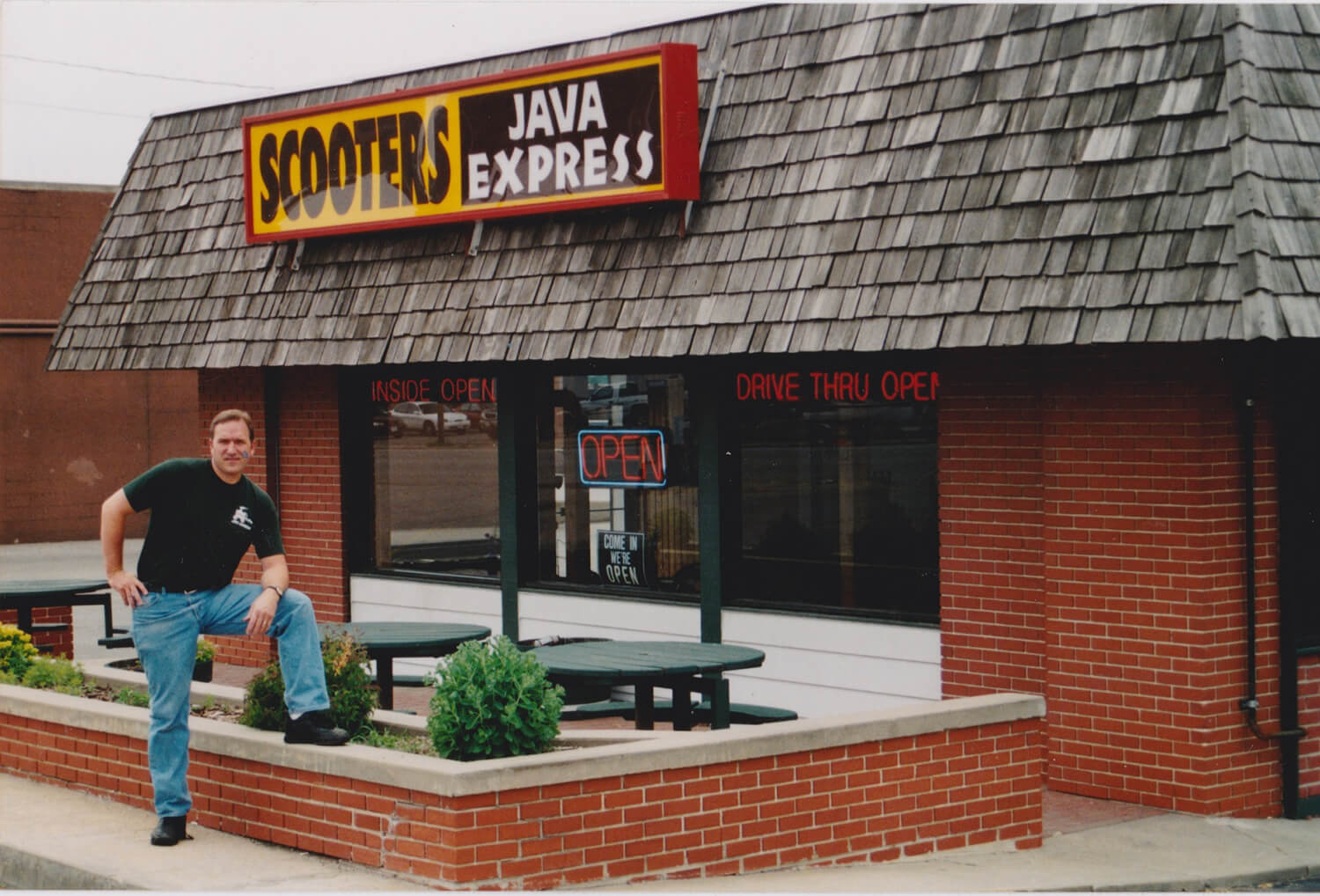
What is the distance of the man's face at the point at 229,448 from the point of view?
7.02 metres

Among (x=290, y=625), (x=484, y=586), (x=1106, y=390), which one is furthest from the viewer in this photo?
(x=484, y=586)

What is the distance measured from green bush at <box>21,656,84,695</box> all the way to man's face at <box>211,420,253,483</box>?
274 cm

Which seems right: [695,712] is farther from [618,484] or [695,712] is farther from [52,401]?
[52,401]

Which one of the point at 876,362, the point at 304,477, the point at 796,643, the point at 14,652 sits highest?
the point at 876,362

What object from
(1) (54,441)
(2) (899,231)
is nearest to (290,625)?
(2) (899,231)

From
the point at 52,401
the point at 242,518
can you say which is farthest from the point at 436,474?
the point at 52,401

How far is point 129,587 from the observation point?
6.84 meters

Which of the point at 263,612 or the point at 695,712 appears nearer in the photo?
the point at 263,612

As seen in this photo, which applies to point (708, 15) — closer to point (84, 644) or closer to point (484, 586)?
point (484, 586)

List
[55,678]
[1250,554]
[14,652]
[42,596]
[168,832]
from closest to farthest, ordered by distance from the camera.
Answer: [168,832]
[1250,554]
[55,678]
[14,652]
[42,596]

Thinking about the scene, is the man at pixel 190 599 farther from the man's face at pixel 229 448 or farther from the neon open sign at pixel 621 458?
the neon open sign at pixel 621 458

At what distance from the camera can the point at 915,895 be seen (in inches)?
257

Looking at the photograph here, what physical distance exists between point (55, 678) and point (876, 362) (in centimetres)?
522

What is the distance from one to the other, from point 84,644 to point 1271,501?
11.6m
